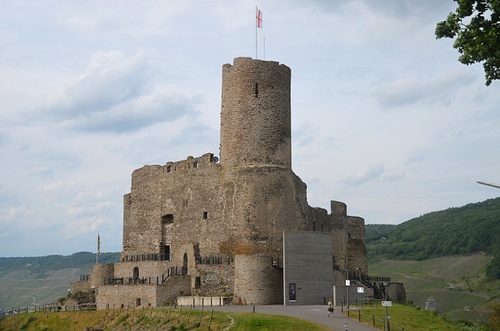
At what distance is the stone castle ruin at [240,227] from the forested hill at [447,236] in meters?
57.6

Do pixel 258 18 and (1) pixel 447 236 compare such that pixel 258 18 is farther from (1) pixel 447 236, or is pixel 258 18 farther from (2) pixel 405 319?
(1) pixel 447 236

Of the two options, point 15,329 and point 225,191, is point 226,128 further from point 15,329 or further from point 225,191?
point 15,329

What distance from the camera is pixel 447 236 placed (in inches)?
4956

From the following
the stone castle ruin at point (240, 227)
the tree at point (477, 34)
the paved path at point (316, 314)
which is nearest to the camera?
the tree at point (477, 34)

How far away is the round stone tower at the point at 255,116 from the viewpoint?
4653 centimetres

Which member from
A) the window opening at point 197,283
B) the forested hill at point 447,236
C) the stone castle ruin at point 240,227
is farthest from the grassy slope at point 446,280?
the window opening at point 197,283

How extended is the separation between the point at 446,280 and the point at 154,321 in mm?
72997

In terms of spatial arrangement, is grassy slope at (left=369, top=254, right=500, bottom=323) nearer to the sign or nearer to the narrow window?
the narrow window

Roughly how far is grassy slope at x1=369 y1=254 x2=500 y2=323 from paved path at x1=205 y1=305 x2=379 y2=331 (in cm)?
3655

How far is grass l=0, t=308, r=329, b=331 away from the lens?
3103cm

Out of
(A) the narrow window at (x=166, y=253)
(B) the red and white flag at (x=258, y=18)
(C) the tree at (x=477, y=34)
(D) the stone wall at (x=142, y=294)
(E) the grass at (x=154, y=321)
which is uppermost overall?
(B) the red and white flag at (x=258, y=18)

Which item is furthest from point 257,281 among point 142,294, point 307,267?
point 142,294

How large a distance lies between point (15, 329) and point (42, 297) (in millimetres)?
83621

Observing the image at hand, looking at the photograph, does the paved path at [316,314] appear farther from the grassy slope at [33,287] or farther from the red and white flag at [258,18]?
the grassy slope at [33,287]
